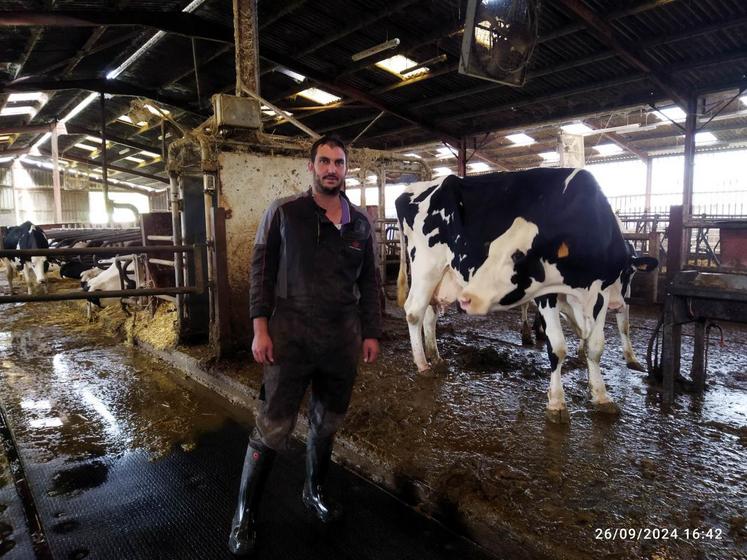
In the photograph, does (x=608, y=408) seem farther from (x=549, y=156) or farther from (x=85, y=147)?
(x=85, y=147)

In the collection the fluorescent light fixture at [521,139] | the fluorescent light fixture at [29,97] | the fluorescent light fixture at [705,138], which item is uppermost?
the fluorescent light fixture at [29,97]

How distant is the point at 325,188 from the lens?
7.22ft

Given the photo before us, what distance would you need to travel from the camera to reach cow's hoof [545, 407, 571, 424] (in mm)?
3188

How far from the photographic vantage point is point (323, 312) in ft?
7.23

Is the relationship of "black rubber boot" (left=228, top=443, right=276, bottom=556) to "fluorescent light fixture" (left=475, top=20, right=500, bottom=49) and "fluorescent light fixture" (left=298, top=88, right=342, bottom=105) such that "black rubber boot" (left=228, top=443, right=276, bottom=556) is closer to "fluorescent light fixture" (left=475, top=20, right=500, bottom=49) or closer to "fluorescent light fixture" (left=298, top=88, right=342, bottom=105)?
"fluorescent light fixture" (left=475, top=20, right=500, bottom=49)

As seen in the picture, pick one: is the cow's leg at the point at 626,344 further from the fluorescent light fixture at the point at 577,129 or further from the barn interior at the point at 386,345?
the fluorescent light fixture at the point at 577,129

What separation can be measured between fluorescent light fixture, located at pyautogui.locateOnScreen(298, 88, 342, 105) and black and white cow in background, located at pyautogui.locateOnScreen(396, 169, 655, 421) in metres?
8.21

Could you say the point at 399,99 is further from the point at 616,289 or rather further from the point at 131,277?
→ the point at 616,289

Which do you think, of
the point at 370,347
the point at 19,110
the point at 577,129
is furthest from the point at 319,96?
the point at 19,110

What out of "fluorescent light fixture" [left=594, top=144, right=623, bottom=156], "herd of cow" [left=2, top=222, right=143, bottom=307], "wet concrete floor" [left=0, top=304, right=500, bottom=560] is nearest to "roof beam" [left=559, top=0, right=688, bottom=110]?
"wet concrete floor" [left=0, top=304, right=500, bottom=560]

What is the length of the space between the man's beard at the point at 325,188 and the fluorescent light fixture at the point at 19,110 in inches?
726

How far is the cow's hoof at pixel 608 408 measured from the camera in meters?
3.35

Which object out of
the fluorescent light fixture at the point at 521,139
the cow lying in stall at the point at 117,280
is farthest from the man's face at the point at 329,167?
the fluorescent light fixture at the point at 521,139

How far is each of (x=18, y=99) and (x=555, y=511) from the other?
18721mm
